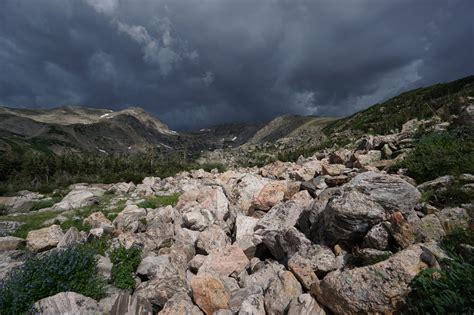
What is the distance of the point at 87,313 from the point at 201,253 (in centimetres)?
390

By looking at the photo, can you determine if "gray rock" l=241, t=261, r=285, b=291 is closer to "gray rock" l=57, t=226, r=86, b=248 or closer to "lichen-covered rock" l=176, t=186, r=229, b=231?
"lichen-covered rock" l=176, t=186, r=229, b=231

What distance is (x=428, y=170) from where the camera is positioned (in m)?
8.47

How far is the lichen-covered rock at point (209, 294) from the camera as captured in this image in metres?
5.94

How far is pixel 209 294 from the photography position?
6043 mm

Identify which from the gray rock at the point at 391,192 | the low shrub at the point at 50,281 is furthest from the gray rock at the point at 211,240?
the gray rock at the point at 391,192

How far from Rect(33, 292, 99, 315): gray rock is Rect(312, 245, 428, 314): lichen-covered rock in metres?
5.09

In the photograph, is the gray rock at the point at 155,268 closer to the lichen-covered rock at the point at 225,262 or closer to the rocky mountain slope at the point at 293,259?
the rocky mountain slope at the point at 293,259

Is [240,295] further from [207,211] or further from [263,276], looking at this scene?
[207,211]

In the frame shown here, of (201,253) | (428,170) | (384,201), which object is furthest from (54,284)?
(428,170)

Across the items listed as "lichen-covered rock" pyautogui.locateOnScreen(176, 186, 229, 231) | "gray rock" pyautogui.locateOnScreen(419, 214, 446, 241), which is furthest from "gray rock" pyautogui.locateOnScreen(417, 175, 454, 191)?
"lichen-covered rock" pyautogui.locateOnScreen(176, 186, 229, 231)

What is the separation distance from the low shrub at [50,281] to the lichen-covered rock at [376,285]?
18.4ft

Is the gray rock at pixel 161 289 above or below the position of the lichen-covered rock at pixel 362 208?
below

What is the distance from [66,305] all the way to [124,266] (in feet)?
6.86

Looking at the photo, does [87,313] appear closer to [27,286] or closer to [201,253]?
[27,286]
